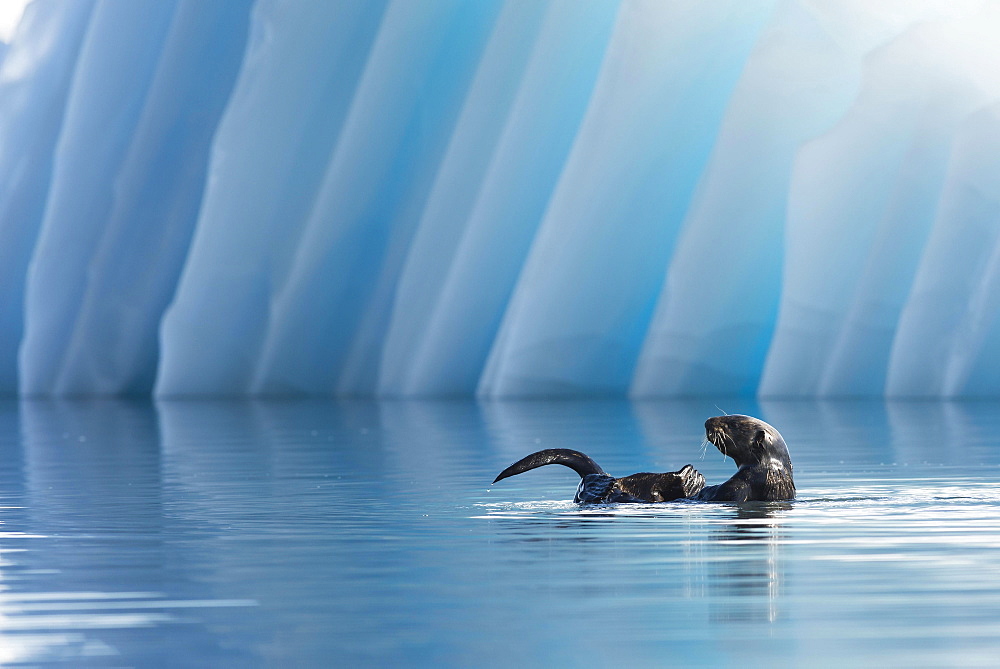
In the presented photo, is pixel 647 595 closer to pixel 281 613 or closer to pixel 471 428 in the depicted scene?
pixel 281 613

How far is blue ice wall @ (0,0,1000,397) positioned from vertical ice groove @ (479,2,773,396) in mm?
39

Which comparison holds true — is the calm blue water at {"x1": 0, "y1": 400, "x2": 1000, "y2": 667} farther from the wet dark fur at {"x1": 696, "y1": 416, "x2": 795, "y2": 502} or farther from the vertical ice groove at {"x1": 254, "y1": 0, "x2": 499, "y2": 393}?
the vertical ice groove at {"x1": 254, "y1": 0, "x2": 499, "y2": 393}

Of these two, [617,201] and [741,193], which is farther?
[617,201]

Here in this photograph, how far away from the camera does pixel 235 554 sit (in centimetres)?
592

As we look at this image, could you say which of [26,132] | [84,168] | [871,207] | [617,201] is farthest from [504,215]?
[26,132]

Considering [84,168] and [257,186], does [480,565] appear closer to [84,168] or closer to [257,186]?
[257,186]

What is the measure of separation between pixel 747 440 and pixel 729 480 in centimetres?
21

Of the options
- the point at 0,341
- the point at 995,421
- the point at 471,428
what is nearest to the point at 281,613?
the point at 471,428

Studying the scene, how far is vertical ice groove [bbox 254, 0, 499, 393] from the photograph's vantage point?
25797 millimetres

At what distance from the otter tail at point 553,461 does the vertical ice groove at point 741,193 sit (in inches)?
608

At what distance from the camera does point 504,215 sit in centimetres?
2503

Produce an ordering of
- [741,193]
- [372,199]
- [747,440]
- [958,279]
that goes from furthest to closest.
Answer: [372,199] < [741,193] < [958,279] < [747,440]

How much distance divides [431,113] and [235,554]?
20.9 metres

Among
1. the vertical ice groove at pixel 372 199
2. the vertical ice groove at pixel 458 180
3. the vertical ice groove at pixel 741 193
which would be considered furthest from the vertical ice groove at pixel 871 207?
the vertical ice groove at pixel 372 199
